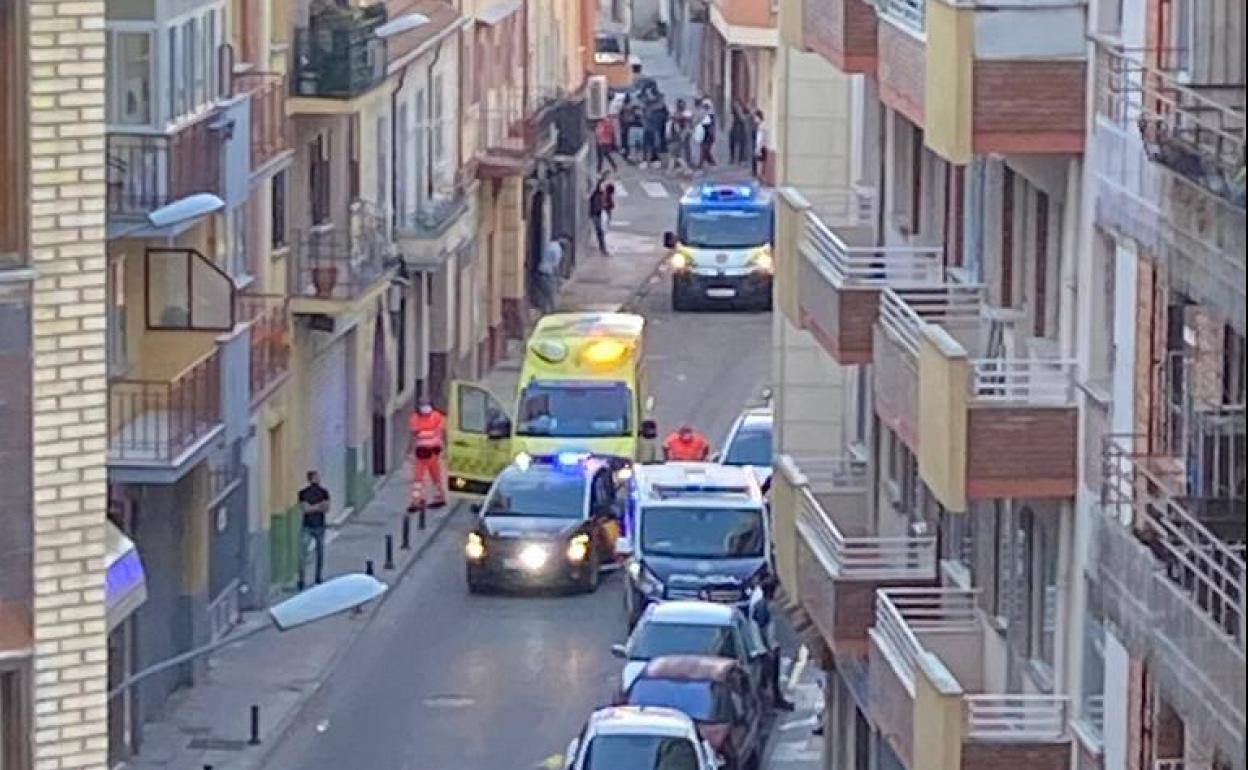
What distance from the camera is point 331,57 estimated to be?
4875 centimetres

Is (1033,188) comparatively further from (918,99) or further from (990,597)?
(990,597)

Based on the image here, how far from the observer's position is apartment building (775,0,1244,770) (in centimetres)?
1997

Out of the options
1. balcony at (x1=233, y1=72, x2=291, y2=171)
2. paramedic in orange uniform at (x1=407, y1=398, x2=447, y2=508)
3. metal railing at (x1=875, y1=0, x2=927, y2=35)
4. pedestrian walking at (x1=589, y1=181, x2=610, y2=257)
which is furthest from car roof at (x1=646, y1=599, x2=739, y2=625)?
pedestrian walking at (x1=589, y1=181, x2=610, y2=257)

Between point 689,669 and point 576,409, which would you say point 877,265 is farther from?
point 576,409

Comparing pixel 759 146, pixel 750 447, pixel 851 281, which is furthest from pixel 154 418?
pixel 759 146

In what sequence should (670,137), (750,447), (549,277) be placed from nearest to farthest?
(750,447)
(549,277)
(670,137)

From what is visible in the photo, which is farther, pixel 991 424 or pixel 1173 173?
pixel 991 424

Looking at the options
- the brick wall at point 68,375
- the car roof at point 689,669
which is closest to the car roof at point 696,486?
the car roof at point 689,669

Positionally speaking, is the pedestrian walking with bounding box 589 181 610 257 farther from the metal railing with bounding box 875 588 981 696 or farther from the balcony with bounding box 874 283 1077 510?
the balcony with bounding box 874 283 1077 510

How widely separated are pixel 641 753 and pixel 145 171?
6.93 m

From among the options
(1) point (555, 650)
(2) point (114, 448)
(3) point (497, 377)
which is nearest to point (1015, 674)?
(2) point (114, 448)

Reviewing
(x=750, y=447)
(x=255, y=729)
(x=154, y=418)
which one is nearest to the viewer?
(x=154, y=418)

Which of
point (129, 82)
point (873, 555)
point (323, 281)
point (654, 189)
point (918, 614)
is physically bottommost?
point (654, 189)

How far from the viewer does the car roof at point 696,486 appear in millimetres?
45969
